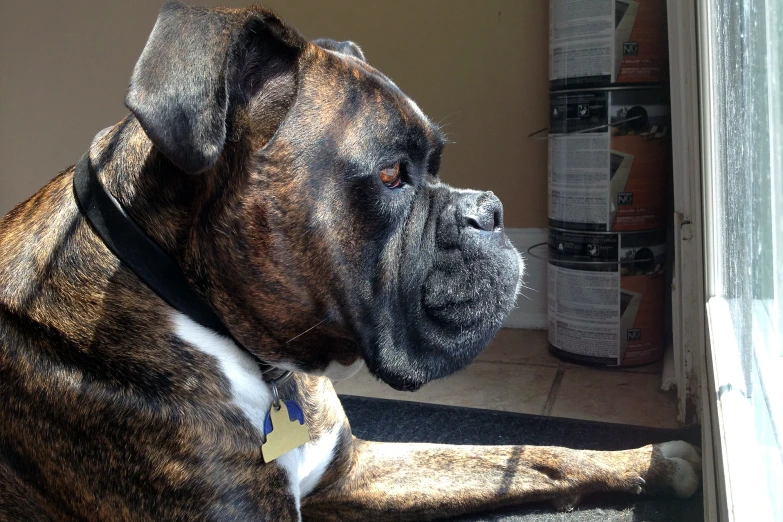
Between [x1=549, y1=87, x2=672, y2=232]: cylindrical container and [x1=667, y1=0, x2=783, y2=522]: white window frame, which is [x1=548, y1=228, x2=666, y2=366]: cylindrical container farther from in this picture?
[x1=667, y1=0, x2=783, y2=522]: white window frame

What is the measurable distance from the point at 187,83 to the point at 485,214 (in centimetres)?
57

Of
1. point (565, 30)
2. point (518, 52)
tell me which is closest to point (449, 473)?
point (565, 30)

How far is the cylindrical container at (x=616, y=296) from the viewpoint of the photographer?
2.49m

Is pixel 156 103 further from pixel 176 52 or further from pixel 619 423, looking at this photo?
pixel 619 423

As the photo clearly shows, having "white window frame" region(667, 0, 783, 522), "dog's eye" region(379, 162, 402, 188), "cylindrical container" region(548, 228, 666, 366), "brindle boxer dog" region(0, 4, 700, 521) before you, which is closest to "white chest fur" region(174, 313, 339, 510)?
"brindle boxer dog" region(0, 4, 700, 521)

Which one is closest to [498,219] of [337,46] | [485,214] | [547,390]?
[485,214]

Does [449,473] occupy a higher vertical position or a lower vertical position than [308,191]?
lower

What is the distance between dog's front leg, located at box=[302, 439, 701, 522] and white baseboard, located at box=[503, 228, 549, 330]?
1312 millimetres

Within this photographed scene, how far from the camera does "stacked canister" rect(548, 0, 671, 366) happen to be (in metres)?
2.41

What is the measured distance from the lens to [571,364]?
260 cm

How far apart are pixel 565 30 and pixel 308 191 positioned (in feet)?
5.21

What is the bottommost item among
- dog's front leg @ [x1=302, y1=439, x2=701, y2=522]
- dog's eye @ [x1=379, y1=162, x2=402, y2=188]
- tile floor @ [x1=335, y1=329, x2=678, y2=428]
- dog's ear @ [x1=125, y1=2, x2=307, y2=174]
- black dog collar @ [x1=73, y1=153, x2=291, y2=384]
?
dog's front leg @ [x1=302, y1=439, x2=701, y2=522]

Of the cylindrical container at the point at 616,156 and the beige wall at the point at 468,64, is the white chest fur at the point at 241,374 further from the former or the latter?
the beige wall at the point at 468,64

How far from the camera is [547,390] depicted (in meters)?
2.37
